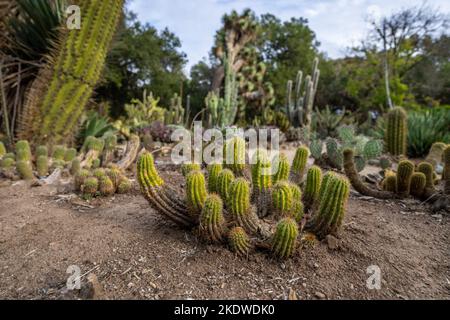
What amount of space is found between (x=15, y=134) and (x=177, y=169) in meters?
2.78

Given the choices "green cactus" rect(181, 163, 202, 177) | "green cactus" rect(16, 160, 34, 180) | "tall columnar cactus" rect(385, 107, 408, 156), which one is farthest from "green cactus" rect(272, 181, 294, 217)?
"tall columnar cactus" rect(385, 107, 408, 156)

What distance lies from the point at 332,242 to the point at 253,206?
0.55 metres

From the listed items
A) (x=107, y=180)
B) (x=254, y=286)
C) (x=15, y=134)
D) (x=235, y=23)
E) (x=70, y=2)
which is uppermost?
(x=235, y=23)

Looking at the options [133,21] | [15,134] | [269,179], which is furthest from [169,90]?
[269,179]

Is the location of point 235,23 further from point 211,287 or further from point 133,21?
point 211,287

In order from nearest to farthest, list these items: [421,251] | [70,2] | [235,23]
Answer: [421,251] < [70,2] < [235,23]

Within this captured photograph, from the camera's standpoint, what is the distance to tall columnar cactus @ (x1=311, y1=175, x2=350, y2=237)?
1.90 meters

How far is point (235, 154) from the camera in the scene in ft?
7.84

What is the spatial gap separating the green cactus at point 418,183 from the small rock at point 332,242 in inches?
58.8

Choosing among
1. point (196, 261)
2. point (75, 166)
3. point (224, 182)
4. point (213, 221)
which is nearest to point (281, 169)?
point (224, 182)

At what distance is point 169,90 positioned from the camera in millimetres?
15930

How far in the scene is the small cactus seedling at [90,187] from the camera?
298 cm

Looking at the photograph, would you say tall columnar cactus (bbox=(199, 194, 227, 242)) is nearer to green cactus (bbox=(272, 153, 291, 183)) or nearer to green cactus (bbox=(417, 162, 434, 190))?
green cactus (bbox=(272, 153, 291, 183))

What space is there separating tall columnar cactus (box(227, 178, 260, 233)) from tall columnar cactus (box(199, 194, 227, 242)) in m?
0.08
